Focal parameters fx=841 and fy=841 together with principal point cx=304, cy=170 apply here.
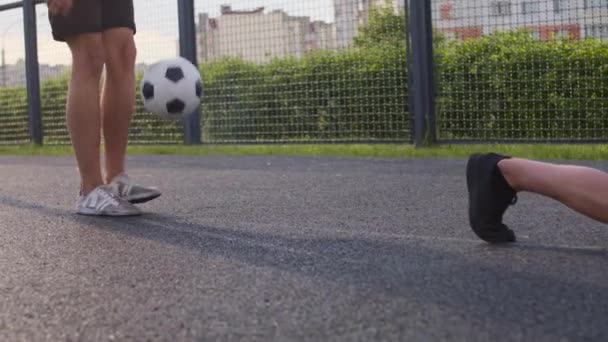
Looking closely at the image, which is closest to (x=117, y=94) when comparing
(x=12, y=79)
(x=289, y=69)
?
(x=289, y=69)

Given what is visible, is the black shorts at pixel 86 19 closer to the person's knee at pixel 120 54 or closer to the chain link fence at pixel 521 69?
the person's knee at pixel 120 54

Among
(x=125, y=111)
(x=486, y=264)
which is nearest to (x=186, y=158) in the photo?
(x=125, y=111)

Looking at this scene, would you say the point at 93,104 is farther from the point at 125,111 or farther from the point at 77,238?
the point at 77,238

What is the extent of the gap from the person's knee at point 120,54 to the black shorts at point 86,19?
55 mm

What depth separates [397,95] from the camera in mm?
7355

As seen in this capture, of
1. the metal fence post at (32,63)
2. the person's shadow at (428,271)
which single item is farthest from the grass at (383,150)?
the person's shadow at (428,271)

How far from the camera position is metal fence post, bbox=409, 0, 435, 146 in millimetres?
7059

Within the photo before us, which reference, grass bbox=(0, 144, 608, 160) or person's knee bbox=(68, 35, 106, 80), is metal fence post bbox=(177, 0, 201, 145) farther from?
person's knee bbox=(68, 35, 106, 80)

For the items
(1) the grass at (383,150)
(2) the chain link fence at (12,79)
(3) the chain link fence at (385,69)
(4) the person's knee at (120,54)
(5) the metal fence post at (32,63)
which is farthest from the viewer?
(2) the chain link fence at (12,79)

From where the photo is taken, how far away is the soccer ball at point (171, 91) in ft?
12.8

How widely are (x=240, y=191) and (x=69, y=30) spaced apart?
50.3 inches

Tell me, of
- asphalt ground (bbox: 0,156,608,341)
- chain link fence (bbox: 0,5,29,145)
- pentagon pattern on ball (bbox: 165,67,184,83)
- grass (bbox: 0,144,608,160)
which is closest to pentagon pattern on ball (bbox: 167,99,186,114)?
pentagon pattern on ball (bbox: 165,67,184,83)

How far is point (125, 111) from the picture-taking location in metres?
3.40

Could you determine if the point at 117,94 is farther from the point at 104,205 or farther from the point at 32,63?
the point at 32,63
